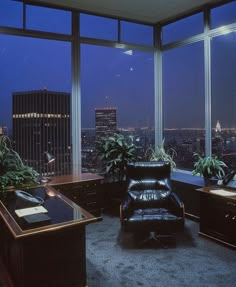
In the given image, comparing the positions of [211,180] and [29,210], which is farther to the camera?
[211,180]

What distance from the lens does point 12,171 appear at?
3670 millimetres

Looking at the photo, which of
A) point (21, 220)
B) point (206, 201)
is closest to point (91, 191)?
point (206, 201)

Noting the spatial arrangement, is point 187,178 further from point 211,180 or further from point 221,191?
point 221,191

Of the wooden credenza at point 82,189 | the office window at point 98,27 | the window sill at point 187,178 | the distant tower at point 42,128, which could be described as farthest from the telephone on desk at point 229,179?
the office window at point 98,27

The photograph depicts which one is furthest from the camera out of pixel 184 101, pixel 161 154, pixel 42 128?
pixel 184 101

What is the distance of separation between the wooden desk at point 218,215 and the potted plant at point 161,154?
Answer: 1.17 metres

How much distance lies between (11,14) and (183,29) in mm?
3054

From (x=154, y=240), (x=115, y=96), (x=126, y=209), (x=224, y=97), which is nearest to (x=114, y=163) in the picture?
(x=126, y=209)

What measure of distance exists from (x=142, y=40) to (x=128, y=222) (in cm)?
373

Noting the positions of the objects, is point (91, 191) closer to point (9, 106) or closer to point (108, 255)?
point (108, 255)

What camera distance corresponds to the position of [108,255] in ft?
10.9

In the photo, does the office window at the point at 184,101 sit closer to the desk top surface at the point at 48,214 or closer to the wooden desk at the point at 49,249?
the desk top surface at the point at 48,214

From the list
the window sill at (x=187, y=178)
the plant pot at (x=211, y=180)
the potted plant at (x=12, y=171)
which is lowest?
the window sill at (x=187, y=178)

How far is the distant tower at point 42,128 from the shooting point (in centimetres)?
458
